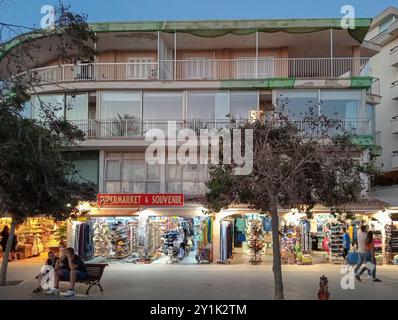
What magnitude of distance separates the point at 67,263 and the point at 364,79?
17697 mm

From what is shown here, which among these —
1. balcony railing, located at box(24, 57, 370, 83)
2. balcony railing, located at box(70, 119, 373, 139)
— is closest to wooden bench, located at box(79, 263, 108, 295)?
balcony railing, located at box(70, 119, 373, 139)

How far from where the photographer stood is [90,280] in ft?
46.5

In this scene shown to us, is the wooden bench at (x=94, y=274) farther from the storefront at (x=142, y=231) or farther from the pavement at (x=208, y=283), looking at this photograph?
the storefront at (x=142, y=231)

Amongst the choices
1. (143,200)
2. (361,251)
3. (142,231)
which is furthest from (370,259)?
(142,231)

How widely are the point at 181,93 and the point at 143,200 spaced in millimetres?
6855

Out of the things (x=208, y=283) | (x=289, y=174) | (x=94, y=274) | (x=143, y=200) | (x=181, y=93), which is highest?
(x=181, y=93)

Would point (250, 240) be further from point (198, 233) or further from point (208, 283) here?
point (208, 283)

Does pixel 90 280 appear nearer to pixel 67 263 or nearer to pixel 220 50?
pixel 67 263

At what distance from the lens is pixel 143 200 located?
2209 cm

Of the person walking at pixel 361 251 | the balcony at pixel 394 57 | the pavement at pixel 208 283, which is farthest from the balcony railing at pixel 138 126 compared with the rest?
the balcony at pixel 394 57

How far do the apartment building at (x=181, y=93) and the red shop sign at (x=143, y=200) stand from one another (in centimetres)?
404

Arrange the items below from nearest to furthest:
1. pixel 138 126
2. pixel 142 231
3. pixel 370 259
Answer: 1. pixel 370 259
2. pixel 142 231
3. pixel 138 126

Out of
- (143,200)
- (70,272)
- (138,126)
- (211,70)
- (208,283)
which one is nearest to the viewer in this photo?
(70,272)
